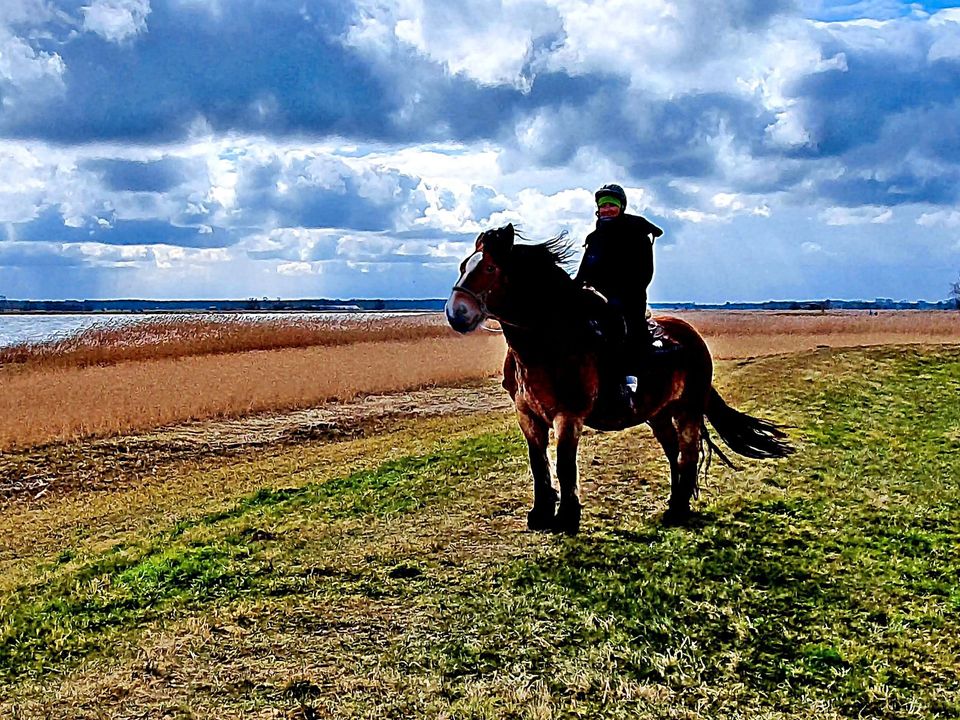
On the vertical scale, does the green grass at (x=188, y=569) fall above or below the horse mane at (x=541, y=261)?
below

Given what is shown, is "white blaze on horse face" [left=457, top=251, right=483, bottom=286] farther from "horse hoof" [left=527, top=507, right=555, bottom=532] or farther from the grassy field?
the grassy field

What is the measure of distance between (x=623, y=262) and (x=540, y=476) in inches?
77.0

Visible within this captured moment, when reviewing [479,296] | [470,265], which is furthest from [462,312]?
[470,265]

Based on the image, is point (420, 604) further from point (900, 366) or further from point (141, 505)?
point (900, 366)

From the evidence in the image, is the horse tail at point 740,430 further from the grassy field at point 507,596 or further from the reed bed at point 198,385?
the reed bed at point 198,385

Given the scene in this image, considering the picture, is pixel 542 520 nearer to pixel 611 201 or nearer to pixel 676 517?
pixel 676 517

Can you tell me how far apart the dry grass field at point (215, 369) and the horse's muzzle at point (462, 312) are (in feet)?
41.8

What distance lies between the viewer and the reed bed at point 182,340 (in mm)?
29516

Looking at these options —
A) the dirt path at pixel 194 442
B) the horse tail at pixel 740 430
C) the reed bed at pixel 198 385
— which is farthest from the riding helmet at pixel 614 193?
the reed bed at pixel 198 385

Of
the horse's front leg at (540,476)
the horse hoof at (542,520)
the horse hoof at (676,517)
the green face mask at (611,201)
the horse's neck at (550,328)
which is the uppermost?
the green face mask at (611,201)

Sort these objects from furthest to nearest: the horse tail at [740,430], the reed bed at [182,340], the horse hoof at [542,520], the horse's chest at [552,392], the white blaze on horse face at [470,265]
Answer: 1. the reed bed at [182,340]
2. the horse tail at [740,430]
3. the horse hoof at [542,520]
4. the horse's chest at [552,392]
5. the white blaze on horse face at [470,265]

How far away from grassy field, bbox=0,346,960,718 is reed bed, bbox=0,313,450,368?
62.7 feet

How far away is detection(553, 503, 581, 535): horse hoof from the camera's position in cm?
719

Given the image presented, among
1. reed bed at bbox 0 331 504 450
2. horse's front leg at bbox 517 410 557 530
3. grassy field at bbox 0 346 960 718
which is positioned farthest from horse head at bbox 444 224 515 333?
reed bed at bbox 0 331 504 450
